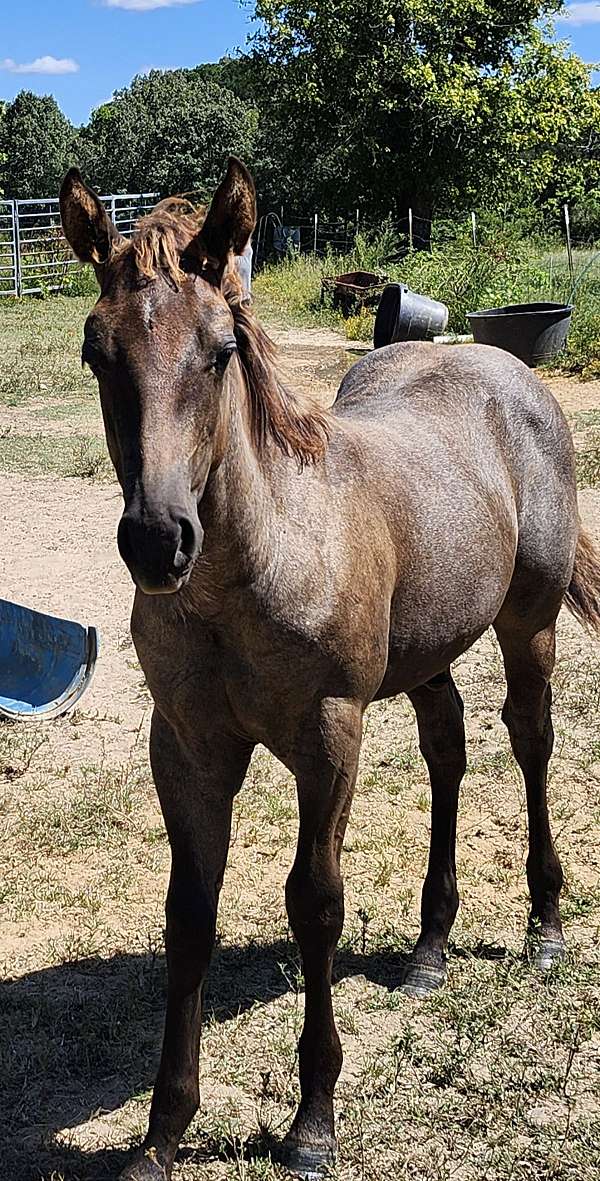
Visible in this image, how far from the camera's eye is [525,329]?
1177 centimetres

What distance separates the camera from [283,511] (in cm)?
245

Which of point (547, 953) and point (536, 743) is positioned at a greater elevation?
point (536, 743)

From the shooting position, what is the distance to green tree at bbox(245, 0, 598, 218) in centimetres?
2536

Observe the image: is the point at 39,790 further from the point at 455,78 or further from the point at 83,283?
the point at 455,78

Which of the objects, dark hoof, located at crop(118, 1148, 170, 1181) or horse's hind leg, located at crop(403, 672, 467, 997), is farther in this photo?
horse's hind leg, located at crop(403, 672, 467, 997)

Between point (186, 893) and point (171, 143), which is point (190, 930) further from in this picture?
point (171, 143)

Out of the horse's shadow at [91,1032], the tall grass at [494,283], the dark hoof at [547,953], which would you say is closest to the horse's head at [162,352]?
the horse's shadow at [91,1032]

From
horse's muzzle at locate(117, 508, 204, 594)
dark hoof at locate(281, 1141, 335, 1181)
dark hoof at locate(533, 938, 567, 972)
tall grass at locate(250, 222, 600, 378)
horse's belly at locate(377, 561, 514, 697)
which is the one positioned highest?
tall grass at locate(250, 222, 600, 378)

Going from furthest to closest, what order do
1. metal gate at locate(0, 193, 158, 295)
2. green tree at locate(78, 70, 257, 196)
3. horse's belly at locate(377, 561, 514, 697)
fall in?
green tree at locate(78, 70, 257, 196) < metal gate at locate(0, 193, 158, 295) < horse's belly at locate(377, 561, 514, 697)

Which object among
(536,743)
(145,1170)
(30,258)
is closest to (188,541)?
(145,1170)

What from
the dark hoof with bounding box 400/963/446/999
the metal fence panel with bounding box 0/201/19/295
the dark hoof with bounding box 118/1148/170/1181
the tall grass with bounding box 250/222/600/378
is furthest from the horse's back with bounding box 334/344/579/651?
the metal fence panel with bounding box 0/201/19/295

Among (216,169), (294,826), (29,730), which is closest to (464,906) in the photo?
(294,826)

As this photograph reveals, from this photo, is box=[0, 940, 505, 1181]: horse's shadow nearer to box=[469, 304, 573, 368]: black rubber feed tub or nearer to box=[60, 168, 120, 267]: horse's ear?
box=[60, 168, 120, 267]: horse's ear

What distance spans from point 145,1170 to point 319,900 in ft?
2.30
